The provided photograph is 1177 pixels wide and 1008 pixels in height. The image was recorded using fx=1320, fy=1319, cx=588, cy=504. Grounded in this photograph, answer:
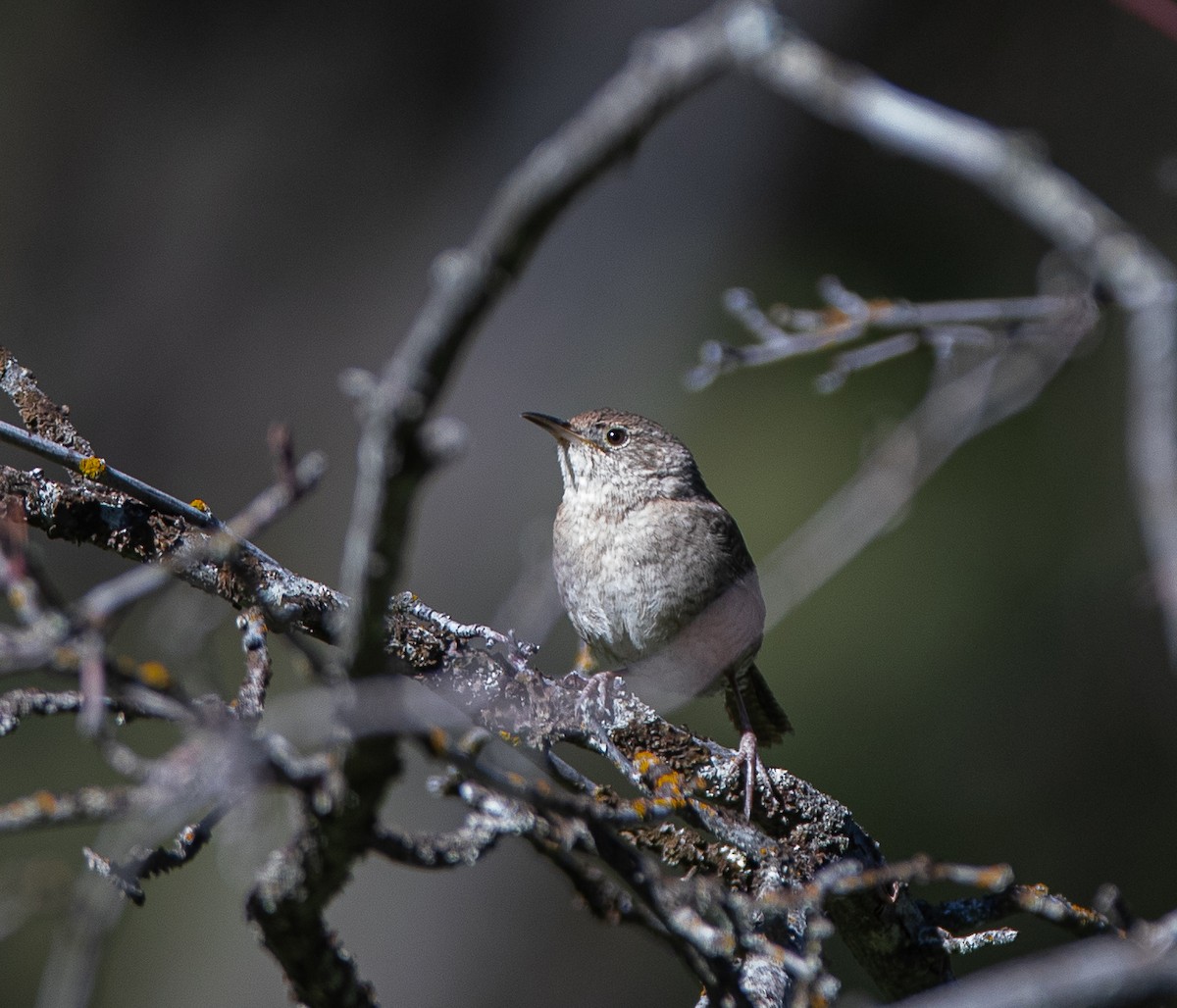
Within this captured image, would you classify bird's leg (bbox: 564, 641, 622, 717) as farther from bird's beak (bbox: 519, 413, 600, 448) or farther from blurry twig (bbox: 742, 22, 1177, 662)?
blurry twig (bbox: 742, 22, 1177, 662)

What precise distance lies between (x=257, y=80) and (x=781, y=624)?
5.04 metres

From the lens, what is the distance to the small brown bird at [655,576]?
3.56m

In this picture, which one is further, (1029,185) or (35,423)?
(35,423)

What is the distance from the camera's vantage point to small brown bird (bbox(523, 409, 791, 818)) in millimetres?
3564

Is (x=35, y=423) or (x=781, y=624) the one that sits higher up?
(x=781, y=624)

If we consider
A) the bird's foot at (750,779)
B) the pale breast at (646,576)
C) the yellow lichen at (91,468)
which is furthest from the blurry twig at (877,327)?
the yellow lichen at (91,468)

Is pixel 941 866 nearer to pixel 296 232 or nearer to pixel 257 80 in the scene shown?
pixel 296 232

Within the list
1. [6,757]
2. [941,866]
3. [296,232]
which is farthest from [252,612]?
[296,232]

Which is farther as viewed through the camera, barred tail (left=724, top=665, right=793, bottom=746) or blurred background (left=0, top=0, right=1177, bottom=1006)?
blurred background (left=0, top=0, right=1177, bottom=1006)

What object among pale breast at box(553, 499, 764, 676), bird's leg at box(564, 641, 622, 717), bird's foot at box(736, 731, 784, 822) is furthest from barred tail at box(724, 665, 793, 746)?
bird's foot at box(736, 731, 784, 822)

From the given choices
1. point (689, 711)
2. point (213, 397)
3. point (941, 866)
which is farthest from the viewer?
point (213, 397)

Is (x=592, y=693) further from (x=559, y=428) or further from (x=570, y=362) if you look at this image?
(x=570, y=362)

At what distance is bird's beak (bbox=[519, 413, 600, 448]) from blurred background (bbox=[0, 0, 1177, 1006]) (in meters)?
2.85

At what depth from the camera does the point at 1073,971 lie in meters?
1.25
